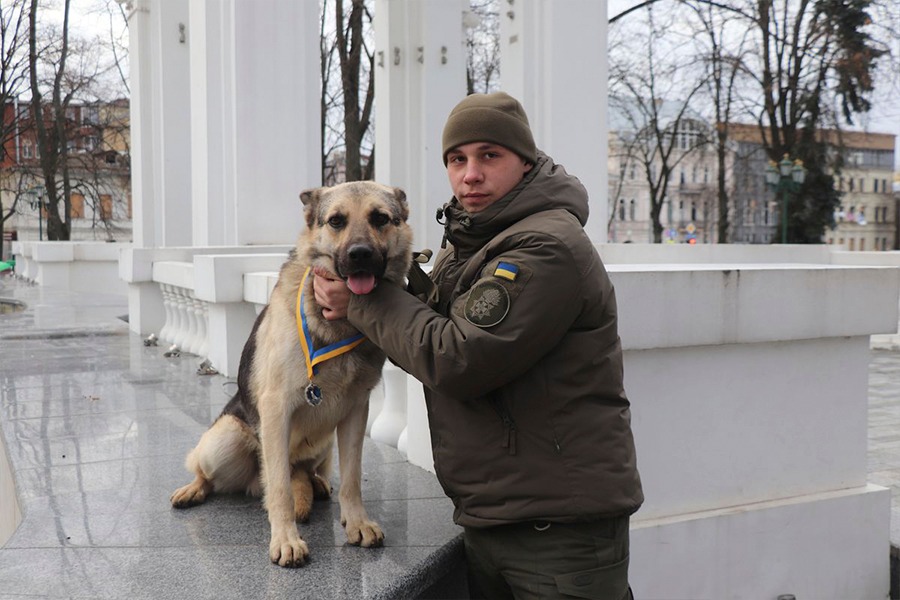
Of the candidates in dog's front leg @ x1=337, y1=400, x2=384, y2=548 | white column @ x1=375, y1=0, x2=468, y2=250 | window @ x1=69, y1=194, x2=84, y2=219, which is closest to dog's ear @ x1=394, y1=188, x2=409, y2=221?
dog's front leg @ x1=337, y1=400, x2=384, y2=548

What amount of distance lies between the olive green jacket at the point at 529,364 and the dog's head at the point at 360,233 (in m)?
0.17

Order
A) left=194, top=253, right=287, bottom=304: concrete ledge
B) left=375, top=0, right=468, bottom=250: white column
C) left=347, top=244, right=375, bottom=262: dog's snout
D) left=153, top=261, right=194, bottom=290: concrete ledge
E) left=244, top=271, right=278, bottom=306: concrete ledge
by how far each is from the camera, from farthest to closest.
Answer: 1. left=375, top=0, right=468, bottom=250: white column
2. left=153, top=261, right=194, bottom=290: concrete ledge
3. left=194, top=253, right=287, bottom=304: concrete ledge
4. left=244, top=271, right=278, bottom=306: concrete ledge
5. left=347, top=244, right=375, bottom=262: dog's snout

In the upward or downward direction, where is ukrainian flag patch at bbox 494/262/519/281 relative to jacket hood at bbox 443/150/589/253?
downward

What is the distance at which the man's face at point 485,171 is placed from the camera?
9.55ft

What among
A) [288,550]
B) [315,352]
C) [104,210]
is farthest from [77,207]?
[288,550]

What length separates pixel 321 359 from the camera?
10.3ft

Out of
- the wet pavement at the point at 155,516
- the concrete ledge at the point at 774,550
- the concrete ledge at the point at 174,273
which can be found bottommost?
the concrete ledge at the point at 774,550

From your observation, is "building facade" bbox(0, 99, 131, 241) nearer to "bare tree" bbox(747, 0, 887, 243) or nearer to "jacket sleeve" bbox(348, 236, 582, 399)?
"bare tree" bbox(747, 0, 887, 243)

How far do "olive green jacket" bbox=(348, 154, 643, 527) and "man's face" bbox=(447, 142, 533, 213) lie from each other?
7cm

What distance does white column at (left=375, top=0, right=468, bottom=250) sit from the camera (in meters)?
16.1

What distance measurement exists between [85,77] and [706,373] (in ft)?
122

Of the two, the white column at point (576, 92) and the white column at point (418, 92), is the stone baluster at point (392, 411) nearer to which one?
the white column at point (576, 92)

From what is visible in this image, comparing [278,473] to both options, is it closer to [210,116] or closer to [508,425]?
[508,425]

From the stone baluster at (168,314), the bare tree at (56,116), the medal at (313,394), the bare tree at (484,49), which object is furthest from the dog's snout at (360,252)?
the bare tree at (56,116)
